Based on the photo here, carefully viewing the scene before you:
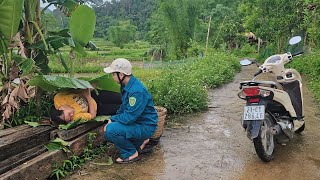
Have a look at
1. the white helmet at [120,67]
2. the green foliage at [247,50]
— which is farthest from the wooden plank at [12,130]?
the green foliage at [247,50]

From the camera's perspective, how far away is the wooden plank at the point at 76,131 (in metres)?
4.14

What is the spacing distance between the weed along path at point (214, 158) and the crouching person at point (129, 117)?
23 centimetres

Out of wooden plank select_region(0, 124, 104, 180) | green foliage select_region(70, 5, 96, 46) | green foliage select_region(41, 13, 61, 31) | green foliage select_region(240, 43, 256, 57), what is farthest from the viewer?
green foliage select_region(240, 43, 256, 57)

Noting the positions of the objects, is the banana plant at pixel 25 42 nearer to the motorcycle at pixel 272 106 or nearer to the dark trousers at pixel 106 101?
the dark trousers at pixel 106 101

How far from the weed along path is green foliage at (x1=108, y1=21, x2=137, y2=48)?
38927 mm

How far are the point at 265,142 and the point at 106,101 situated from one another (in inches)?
84.7

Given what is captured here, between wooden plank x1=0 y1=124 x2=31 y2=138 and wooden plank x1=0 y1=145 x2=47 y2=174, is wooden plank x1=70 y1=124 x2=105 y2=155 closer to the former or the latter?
wooden plank x1=0 y1=145 x2=47 y2=174

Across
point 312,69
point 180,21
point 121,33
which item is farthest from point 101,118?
point 121,33

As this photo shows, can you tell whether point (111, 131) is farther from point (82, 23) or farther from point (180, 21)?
point (180, 21)

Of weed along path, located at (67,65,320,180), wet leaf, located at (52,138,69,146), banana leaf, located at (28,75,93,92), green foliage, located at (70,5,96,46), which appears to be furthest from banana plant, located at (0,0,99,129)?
weed along path, located at (67,65,320,180)

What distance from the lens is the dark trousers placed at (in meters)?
4.99

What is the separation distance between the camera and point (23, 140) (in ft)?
13.1

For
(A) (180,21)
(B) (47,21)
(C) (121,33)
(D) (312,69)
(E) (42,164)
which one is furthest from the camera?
(C) (121,33)

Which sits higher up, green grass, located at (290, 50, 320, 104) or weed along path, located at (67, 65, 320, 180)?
green grass, located at (290, 50, 320, 104)
